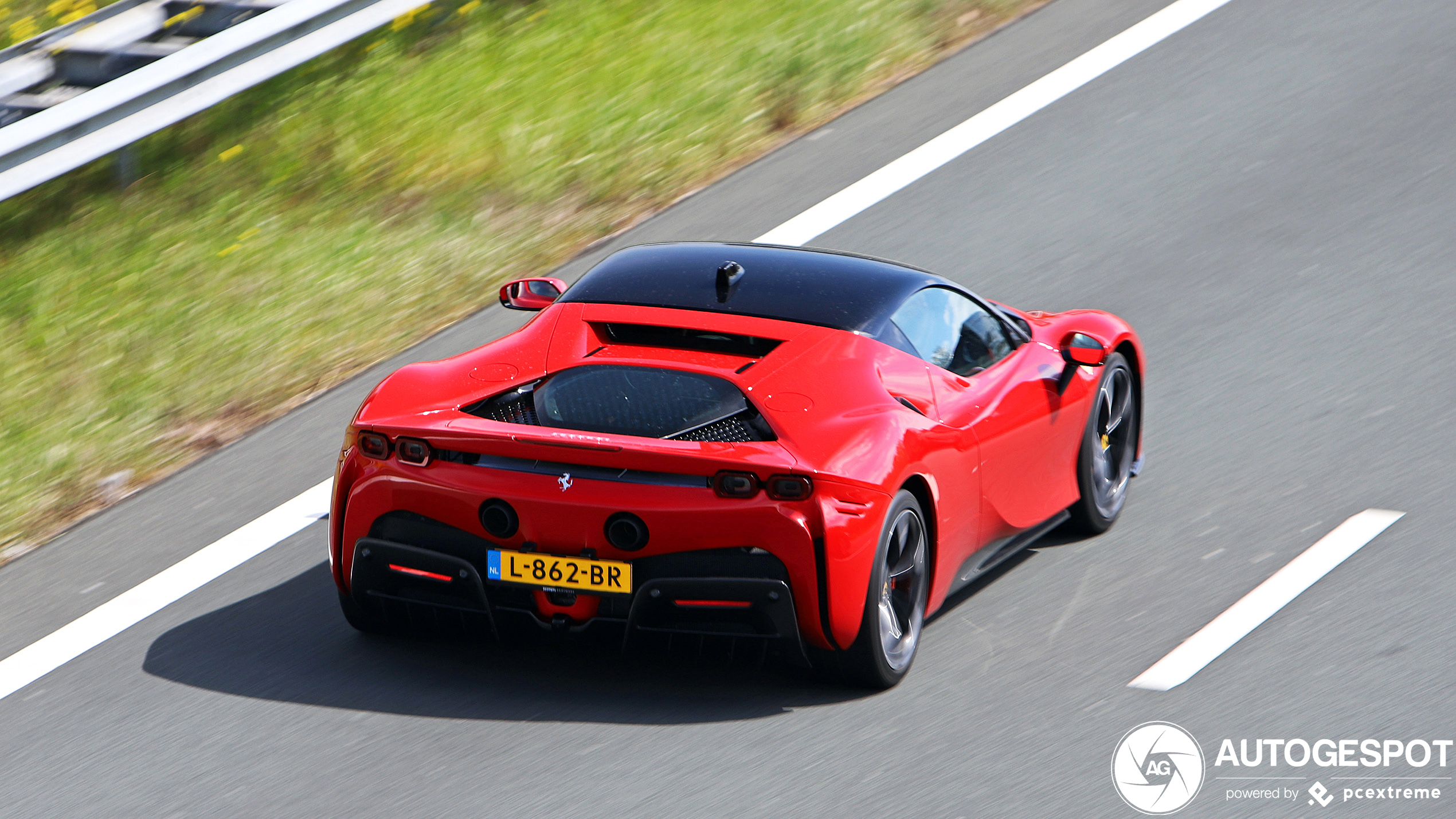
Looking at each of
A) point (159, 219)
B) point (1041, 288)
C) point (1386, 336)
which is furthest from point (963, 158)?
point (159, 219)

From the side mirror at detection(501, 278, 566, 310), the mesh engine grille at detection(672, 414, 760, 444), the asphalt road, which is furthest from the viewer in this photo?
the side mirror at detection(501, 278, 566, 310)

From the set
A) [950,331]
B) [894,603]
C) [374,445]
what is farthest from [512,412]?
[950,331]

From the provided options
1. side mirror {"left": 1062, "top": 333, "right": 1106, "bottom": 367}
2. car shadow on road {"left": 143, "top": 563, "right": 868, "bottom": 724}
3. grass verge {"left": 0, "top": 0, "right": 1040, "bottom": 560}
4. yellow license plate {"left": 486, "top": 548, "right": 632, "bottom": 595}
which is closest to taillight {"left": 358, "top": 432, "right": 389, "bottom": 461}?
yellow license plate {"left": 486, "top": 548, "right": 632, "bottom": 595}

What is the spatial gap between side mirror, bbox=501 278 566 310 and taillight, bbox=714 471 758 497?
6.72 feet

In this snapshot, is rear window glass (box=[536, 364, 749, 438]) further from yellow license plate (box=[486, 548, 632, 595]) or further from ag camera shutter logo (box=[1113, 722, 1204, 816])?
ag camera shutter logo (box=[1113, 722, 1204, 816])

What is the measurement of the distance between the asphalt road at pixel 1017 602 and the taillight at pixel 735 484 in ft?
2.43

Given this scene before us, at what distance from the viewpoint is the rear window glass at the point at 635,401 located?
18.1 ft

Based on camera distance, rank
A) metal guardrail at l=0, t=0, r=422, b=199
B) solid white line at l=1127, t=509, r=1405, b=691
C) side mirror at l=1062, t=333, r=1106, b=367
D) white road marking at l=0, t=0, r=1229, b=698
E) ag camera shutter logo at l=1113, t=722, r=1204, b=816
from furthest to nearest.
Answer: metal guardrail at l=0, t=0, r=422, b=199 → side mirror at l=1062, t=333, r=1106, b=367 → white road marking at l=0, t=0, r=1229, b=698 → solid white line at l=1127, t=509, r=1405, b=691 → ag camera shutter logo at l=1113, t=722, r=1204, b=816

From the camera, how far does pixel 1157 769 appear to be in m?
5.20

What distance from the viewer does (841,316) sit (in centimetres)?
610

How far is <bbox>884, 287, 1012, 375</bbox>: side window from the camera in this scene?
6293 mm

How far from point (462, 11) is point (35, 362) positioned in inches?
178

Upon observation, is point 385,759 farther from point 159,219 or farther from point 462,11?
point 462,11

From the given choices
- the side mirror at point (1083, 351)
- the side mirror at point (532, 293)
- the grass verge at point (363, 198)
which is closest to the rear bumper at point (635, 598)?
the side mirror at point (532, 293)
